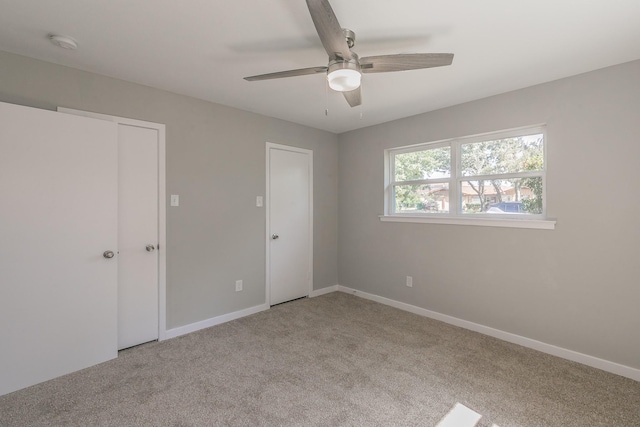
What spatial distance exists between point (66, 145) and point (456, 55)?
9.97ft

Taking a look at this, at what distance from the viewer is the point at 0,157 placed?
6.56 feet

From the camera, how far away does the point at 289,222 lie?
394cm

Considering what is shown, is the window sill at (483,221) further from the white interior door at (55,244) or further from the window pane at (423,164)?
the white interior door at (55,244)

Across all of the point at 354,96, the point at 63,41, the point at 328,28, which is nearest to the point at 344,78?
the point at 328,28

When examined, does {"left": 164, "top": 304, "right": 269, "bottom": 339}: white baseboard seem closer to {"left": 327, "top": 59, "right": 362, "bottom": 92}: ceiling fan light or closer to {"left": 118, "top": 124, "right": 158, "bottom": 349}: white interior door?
{"left": 118, "top": 124, "right": 158, "bottom": 349}: white interior door

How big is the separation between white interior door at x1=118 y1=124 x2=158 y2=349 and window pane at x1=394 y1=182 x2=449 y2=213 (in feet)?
9.39

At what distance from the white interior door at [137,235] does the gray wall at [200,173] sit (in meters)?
0.14

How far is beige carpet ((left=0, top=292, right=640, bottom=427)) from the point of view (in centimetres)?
181

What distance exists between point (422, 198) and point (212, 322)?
9.36ft

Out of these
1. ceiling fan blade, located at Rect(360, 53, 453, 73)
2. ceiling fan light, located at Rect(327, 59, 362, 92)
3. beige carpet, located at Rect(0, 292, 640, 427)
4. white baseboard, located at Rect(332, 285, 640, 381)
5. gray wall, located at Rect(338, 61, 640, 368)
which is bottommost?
beige carpet, located at Rect(0, 292, 640, 427)

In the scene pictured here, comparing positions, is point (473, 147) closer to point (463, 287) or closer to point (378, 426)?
point (463, 287)

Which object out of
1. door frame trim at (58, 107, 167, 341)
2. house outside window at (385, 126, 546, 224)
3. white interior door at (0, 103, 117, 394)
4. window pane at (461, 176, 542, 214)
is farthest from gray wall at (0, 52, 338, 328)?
window pane at (461, 176, 542, 214)

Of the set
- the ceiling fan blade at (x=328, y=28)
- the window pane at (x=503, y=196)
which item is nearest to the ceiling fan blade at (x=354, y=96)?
the ceiling fan blade at (x=328, y=28)

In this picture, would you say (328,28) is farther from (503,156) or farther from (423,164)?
(423,164)
